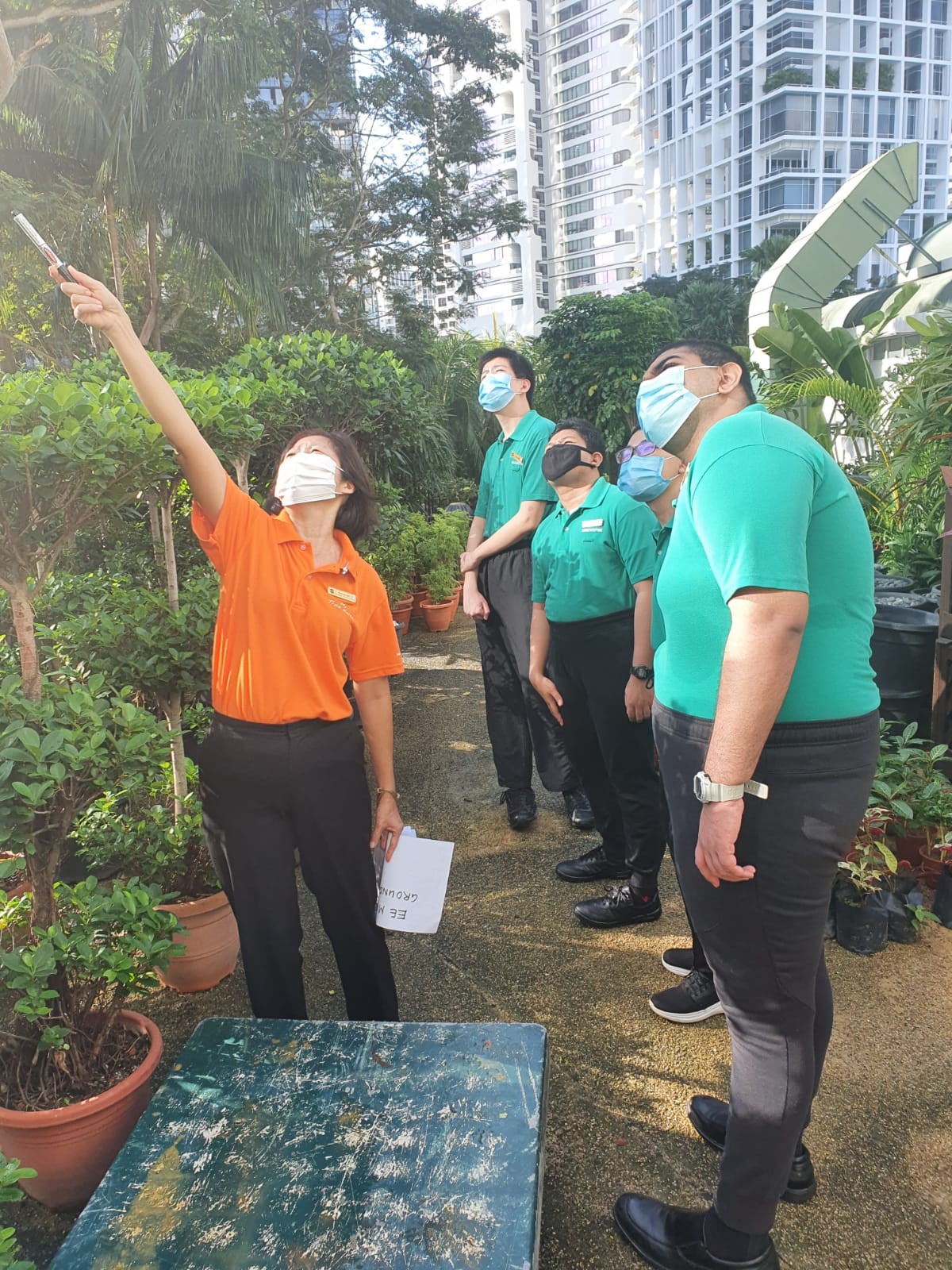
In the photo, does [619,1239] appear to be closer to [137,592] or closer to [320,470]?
[320,470]

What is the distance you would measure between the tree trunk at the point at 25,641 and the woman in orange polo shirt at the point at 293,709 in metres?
0.50

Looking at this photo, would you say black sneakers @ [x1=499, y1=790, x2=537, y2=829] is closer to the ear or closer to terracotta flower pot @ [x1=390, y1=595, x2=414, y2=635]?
the ear

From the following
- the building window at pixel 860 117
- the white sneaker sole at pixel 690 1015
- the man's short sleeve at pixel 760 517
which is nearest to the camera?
the man's short sleeve at pixel 760 517

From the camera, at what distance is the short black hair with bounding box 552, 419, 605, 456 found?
3.41 meters

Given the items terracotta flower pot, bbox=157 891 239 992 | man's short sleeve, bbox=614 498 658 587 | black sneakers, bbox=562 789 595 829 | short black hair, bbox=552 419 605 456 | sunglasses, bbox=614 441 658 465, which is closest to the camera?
terracotta flower pot, bbox=157 891 239 992

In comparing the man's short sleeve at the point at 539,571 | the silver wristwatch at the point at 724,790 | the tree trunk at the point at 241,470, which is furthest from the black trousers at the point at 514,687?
the silver wristwatch at the point at 724,790

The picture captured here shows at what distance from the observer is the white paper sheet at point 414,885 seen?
2299 millimetres

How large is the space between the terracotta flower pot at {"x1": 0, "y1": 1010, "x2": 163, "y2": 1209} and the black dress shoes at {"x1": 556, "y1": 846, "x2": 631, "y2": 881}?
1.95 meters

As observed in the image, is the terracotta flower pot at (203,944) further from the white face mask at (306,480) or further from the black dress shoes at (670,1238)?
the black dress shoes at (670,1238)

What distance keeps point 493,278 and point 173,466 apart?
297ft

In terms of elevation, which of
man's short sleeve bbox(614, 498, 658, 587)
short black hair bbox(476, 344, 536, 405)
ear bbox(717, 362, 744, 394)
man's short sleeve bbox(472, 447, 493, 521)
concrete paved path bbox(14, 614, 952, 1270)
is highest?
short black hair bbox(476, 344, 536, 405)

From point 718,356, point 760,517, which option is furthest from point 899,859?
point 760,517

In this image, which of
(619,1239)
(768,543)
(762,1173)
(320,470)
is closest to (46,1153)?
(619,1239)

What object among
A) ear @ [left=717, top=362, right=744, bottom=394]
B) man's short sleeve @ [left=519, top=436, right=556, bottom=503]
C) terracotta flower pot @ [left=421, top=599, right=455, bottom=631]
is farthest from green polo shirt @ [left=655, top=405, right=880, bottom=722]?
terracotta flower pot @ [left=421, top=599, right=455, bottom=631]
